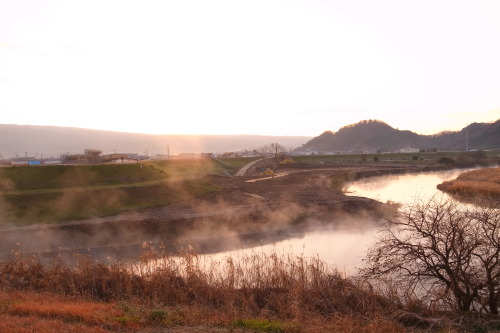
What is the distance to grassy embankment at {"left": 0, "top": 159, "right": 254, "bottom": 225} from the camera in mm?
29672

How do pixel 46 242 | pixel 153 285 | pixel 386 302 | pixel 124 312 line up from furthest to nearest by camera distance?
pixel 46 242 < pixel 153 285 < pixel 386 302 < pixel 124 312

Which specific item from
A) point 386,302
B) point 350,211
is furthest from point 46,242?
point 350,211

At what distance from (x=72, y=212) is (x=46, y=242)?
218 inches

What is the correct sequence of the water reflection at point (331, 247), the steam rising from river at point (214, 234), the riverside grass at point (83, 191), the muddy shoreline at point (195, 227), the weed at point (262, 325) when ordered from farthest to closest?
the riverside grass at point (83, 191) < the muddy shoreline at point (195, 227) < the steam rising from river at point (214, 234) < the water reflection at point (331, 247) < the weed at point (262, 325)

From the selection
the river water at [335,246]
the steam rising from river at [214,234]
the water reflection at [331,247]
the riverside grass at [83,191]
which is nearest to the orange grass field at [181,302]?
the river water at [335,246]

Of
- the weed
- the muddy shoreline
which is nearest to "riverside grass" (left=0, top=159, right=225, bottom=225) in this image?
the muddy shoreline

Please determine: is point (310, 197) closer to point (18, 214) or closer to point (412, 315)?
point (18, 214)

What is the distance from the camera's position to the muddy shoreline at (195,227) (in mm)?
24219

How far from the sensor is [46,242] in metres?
24.5

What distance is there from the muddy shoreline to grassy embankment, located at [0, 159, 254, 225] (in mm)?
1921

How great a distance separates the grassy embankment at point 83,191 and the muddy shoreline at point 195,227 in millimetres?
1921

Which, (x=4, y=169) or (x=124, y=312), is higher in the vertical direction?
(x=4, y=169)

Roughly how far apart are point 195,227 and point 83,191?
1193cm

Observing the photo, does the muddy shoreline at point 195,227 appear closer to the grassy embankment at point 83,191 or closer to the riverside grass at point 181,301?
the grassy embankment at point 83,191
